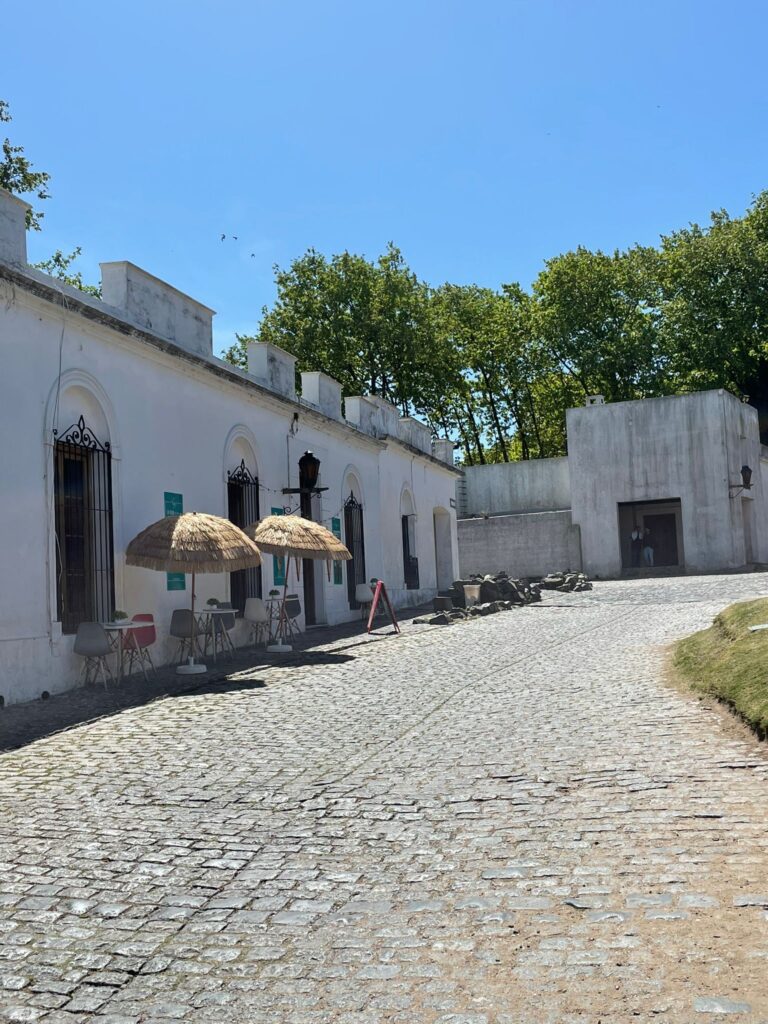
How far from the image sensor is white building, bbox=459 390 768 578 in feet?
120

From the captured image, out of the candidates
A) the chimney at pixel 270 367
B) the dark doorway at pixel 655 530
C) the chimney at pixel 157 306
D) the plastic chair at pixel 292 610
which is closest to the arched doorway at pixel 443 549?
the dark doorway at pixel 655 530

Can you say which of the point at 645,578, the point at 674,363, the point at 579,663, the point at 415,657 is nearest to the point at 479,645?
the point at 415,657

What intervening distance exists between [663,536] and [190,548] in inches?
1376

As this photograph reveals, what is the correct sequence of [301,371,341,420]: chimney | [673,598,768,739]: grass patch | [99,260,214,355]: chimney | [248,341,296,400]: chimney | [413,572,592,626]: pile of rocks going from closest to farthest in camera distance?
1. [673,598,768,739]: grass patch
2. [99,260,214,355]: chimney
3. [248,341,296,400]: chimney
4. [413,572,592,626]: pile of rocks
5. [301,371,341,420]: chimney

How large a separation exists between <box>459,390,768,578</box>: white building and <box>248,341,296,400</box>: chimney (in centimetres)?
2087

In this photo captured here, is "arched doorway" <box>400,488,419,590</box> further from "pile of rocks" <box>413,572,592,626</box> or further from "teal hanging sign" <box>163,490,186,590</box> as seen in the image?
"teal hanging sign" <box>163,490,186,590</box>

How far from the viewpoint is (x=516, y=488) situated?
140 ft

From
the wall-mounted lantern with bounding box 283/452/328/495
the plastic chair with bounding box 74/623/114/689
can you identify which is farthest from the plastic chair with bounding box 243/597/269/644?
the plastic chair with bounding box 74/623/114/689

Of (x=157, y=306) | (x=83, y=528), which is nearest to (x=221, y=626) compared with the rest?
(x=83, y=528)

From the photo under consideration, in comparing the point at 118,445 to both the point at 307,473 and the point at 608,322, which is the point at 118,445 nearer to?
the point at 307,473

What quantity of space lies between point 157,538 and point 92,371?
2.33 metres

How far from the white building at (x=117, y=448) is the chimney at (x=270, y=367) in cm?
4

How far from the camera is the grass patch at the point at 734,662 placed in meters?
7.90

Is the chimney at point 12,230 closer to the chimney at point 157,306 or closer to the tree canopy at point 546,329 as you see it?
the chimney at point 157,306
